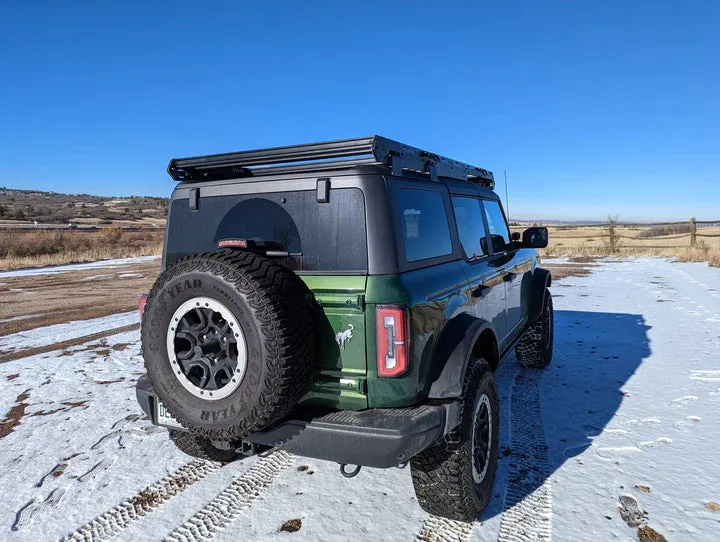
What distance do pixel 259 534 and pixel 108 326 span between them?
252 inches

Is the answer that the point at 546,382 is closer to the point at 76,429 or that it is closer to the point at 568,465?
the point at 568,465

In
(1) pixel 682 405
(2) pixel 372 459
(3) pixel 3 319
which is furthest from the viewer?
(3) pixel 3 319

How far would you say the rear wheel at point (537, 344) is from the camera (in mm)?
Result: 5246

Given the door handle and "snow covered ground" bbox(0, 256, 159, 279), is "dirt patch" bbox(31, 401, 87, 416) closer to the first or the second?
the door handle

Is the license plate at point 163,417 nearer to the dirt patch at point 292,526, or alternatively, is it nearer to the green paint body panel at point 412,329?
the dirt patch at point 292,526

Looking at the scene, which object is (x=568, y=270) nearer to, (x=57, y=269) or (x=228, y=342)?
(x=228, y=342)

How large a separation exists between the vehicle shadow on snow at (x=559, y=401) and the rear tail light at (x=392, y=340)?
1.16m

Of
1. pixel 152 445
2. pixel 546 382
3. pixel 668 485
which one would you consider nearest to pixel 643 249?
pixel 546 382

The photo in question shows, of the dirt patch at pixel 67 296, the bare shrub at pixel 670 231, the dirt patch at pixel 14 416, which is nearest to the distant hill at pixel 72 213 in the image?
the dirt patch at pixel 67 296

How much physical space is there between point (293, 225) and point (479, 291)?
143 centimetres

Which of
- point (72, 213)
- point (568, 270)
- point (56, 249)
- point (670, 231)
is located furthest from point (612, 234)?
point (72, 213)

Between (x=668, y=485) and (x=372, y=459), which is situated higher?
(x=372, y=459)

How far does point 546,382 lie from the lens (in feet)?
16.3

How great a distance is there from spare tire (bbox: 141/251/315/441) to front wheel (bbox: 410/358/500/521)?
86cm
